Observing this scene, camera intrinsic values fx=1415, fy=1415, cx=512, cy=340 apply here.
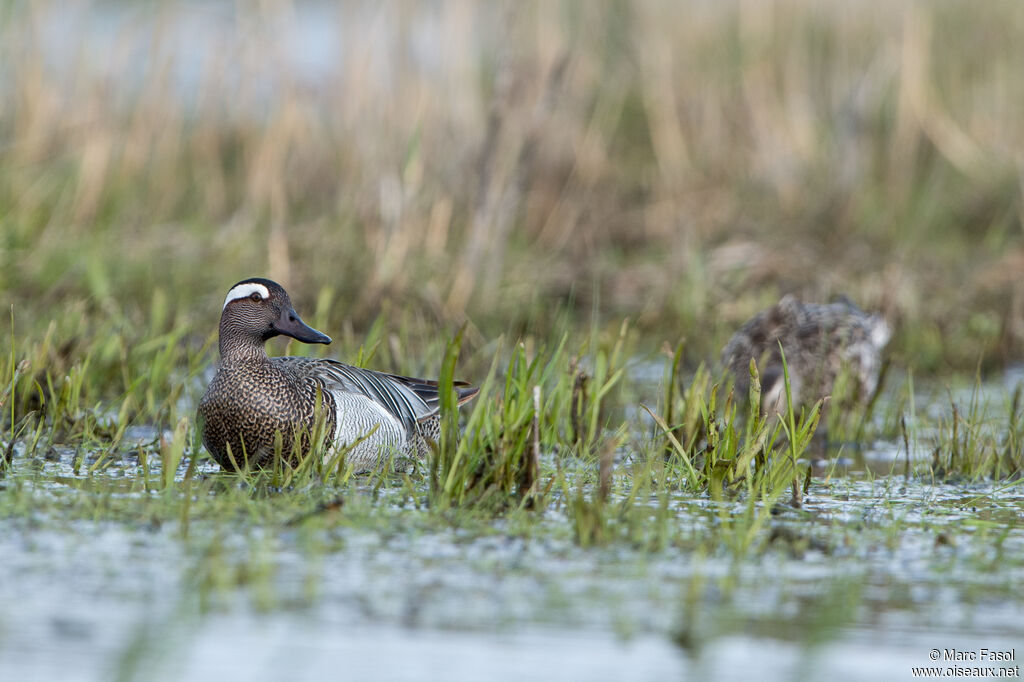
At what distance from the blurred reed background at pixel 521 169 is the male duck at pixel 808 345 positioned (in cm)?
65

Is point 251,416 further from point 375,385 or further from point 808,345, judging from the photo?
point 808,345

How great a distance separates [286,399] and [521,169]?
3.48 m

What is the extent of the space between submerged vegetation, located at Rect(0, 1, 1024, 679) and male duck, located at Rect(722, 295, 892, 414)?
0.46 metres

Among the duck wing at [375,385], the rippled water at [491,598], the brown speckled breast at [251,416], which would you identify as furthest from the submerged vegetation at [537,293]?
the duck wing at [375,385]

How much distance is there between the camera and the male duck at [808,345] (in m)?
7.21

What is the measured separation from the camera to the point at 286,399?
509 cm

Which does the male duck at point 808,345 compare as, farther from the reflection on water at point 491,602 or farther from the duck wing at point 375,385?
the reflection on water at point 491,602

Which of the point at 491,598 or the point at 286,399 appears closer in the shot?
the point at 491,598

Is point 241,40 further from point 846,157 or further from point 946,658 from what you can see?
point 946,658

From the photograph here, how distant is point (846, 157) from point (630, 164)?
2135mm

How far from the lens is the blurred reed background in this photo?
816 centimetres

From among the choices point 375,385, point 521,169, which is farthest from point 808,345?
point 375,385

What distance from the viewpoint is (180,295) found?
323 inches

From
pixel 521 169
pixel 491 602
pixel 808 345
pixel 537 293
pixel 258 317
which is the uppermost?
pixel 521 169
